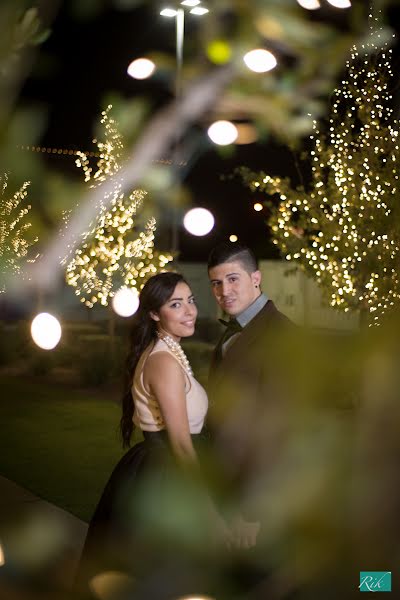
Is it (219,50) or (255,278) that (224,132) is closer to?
(219,50)

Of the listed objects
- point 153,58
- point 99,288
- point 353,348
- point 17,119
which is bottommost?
point 353,348

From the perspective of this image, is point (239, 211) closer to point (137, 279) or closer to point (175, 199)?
Answer: point (137, 279)

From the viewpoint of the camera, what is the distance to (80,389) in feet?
59.4

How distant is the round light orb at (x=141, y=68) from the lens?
1.57 metres

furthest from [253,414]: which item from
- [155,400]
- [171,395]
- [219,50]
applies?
[155,400]

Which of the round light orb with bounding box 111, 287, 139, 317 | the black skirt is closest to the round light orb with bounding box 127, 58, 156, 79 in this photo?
the black skirt

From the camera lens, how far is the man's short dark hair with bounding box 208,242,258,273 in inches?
159

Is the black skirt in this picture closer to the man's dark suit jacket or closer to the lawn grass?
the man's dark suit jacket

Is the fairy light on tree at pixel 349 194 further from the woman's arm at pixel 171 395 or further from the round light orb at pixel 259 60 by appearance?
the round light orb at pixel 259 60

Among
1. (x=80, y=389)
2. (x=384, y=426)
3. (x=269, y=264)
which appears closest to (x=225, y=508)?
(x=384, y=426)

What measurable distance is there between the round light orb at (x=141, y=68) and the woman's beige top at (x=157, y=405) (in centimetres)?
246

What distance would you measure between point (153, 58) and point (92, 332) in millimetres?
31014

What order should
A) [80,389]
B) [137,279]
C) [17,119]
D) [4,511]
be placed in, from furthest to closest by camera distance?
1. [137,279]
2. [80,389]
3. [4,511]
4. [17,119]

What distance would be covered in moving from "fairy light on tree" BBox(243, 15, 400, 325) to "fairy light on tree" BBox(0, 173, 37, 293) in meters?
13.3
